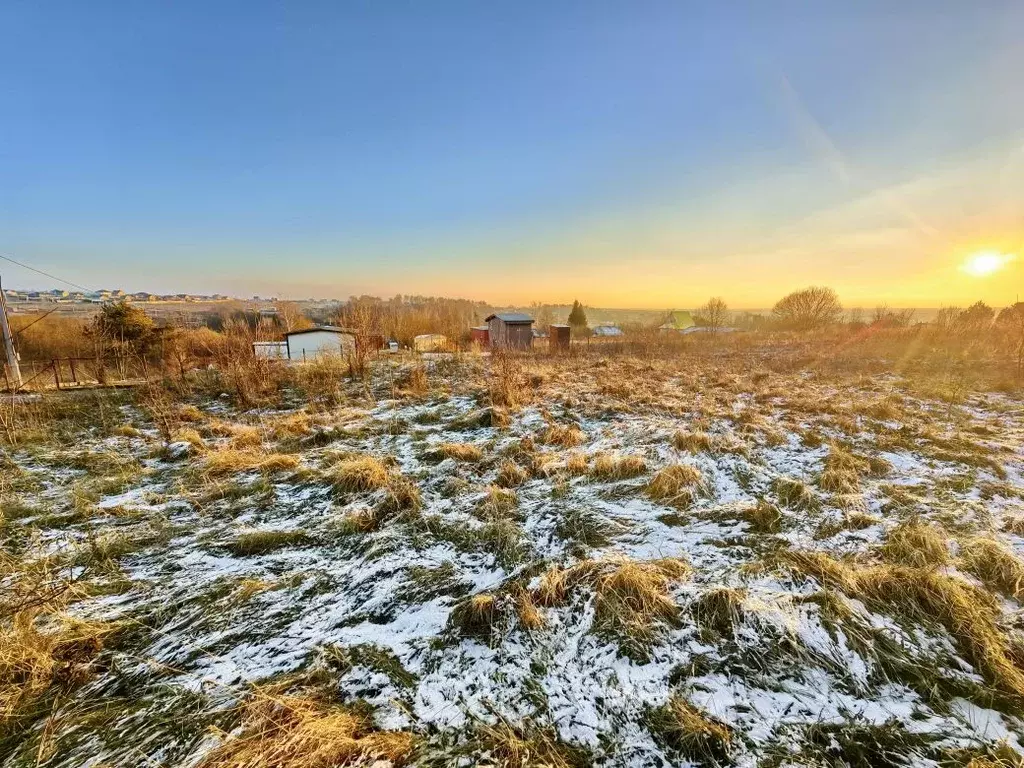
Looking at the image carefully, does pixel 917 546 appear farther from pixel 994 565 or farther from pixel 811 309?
pixel 811 309

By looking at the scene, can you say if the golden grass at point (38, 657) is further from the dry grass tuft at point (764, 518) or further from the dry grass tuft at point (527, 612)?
the dry grass tuft at point (764, 518)

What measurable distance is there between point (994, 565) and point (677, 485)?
7.14 feet

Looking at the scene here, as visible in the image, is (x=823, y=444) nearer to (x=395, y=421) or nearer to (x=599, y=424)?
(x=599, y=424)

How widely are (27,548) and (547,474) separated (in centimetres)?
485

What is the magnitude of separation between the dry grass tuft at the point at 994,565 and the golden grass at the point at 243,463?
6.59 metres

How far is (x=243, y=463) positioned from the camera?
189 inches

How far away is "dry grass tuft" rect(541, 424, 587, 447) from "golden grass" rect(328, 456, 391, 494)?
247 cm

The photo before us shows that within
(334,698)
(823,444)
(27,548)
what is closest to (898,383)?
(823,444)

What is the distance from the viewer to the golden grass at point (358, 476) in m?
4.27

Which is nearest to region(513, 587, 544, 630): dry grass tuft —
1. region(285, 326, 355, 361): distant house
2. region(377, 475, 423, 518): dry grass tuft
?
region(377, 475, 423, 518): dry grass tuft

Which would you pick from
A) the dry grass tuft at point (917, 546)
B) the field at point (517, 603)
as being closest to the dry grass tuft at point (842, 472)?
the field at point (517, 603)

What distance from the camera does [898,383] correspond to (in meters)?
9.90

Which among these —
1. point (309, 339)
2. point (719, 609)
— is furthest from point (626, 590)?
point (309, 339)

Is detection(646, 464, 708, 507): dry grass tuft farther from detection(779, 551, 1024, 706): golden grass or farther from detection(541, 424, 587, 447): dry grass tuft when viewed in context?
detection(541, 424, 587, 447): dry grass tuft
